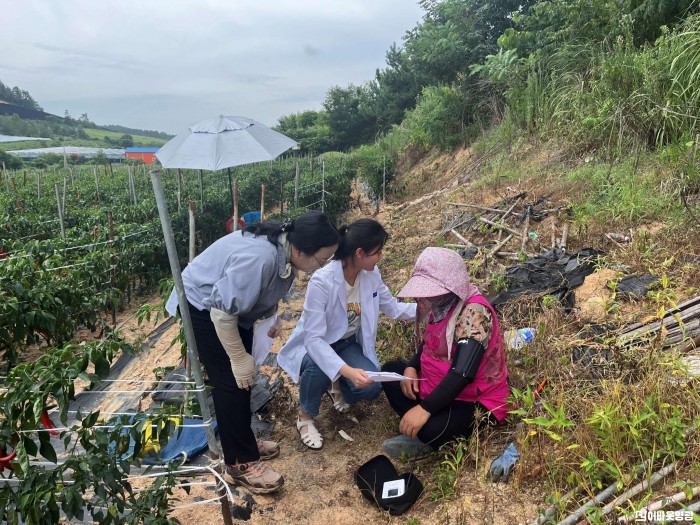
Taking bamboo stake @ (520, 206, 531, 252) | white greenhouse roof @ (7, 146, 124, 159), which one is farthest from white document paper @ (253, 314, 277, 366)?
white greenhouse roof @ (7, 146, 124, 159)

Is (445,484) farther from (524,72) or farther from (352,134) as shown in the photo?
(352,134)

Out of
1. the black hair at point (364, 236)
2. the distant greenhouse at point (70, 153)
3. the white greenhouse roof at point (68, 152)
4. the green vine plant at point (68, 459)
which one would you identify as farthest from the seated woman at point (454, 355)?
the white greenhouse roof at point (68, 152)

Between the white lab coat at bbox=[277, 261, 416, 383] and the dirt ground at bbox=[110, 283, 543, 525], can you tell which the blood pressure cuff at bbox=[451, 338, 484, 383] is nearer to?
the dirt ground at bbox=[110, 283, 543, 525]

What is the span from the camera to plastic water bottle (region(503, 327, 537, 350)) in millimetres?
2904

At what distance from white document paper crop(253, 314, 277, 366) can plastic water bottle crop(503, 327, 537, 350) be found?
1.49 metres

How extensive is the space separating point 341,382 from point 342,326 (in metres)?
0.46

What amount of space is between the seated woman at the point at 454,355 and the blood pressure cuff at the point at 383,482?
19 centimetres

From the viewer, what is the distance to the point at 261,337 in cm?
250

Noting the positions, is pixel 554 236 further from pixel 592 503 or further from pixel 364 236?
pixel 592 503

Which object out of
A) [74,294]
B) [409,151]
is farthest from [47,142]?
[74,294]

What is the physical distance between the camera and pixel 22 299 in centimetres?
289

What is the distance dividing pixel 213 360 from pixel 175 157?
1.89m

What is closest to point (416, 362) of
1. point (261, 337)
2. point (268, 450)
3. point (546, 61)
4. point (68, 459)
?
point (261, 337)

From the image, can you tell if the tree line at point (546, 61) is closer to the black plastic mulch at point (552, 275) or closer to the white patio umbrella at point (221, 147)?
the black plastic mulch at point (552, 275)
